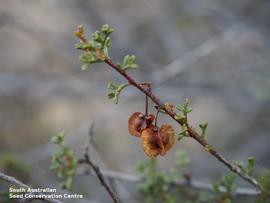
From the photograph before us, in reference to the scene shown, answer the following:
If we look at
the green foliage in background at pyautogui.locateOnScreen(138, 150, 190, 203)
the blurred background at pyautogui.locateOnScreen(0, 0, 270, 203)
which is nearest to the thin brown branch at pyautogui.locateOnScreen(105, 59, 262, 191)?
the green foliage in background at pyautogui.locateOnScreen(138, 150, 190, 203)

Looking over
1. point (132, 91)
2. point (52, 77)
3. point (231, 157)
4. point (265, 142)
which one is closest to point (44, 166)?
point (52, 77)

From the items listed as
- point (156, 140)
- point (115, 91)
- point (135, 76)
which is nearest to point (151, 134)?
point (156, 140)

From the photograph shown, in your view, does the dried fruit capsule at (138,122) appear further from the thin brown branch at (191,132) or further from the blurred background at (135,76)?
the blurred background at (135,76)

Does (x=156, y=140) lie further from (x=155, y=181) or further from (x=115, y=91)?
(x=155, y=181)

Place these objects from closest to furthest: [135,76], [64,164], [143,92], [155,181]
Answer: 1. [143,92]
2. [64,164]
3. [155,181]
4. [135,76]

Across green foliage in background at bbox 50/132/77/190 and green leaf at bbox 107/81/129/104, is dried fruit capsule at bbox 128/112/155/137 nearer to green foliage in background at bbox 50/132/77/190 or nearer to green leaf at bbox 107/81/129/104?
green leaf at bbox 107/81/129/104

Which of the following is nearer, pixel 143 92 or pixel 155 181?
pixel 143 92

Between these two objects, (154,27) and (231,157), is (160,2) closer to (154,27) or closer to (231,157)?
(154,27)

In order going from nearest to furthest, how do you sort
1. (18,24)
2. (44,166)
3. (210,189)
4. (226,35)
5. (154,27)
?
(210,189)
(226,35)
(18,24)
(44,166)
(154,27)
